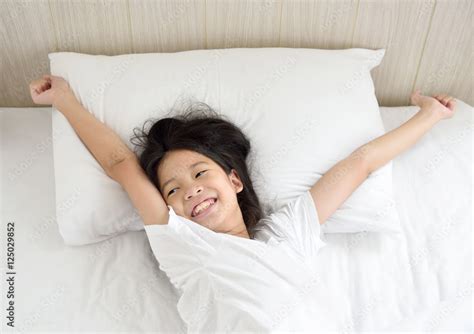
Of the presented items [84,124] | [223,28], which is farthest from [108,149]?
[223,28]

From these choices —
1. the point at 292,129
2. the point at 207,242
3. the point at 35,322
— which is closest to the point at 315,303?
the point at 207,242

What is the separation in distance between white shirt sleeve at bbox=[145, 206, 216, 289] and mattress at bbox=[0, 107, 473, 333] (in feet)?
0.28

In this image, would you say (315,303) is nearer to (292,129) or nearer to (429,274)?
(429,274)

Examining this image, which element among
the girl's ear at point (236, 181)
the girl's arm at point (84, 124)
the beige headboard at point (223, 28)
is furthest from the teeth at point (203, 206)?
the beige headboard at point (223, 28)

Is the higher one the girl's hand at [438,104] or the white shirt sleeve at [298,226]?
the girl's hand at [438,104]

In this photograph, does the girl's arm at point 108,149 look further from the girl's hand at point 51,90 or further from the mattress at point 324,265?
the mattress at point 324,265

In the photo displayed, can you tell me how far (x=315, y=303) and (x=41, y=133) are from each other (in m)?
0.89

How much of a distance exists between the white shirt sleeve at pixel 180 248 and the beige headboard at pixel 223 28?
582 mm

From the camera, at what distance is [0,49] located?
1591 mm

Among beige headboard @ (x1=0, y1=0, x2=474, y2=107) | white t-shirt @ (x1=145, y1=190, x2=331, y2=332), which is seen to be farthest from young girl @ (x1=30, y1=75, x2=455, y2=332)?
beige headboard @ (x1=0, y1=0, x2=474, y2=107)

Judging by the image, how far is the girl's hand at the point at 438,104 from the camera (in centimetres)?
156

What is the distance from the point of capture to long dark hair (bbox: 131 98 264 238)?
4.47 ft

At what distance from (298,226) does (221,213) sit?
189 millimetres

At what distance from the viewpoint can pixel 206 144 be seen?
4.53 ft
